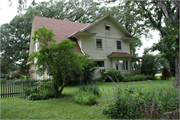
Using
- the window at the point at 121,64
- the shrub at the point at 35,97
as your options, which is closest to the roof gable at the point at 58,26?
the window at the point at 121,64

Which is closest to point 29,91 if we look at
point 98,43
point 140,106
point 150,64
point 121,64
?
point 140,106

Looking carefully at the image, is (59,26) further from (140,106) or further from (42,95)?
(140,106)

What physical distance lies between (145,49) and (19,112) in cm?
2883

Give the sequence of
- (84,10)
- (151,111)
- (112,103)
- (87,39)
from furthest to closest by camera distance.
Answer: (84,10) → (87,39) → (112,103) → (151,111)

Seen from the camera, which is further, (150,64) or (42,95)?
(150,64)

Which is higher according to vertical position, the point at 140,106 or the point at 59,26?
the point at 59,26

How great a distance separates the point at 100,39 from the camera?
1864 centimetres

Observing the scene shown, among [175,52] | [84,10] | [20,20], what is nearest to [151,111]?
[175,52]

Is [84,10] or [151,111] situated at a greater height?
[84,10]

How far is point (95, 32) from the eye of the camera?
18.2 metres

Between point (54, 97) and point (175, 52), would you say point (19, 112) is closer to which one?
point (54, 97)

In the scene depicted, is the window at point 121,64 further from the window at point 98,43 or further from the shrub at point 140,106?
the shrub at point 140,106

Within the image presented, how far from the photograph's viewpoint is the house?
1726cm

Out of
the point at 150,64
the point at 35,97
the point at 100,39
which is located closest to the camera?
the point at 35,97
